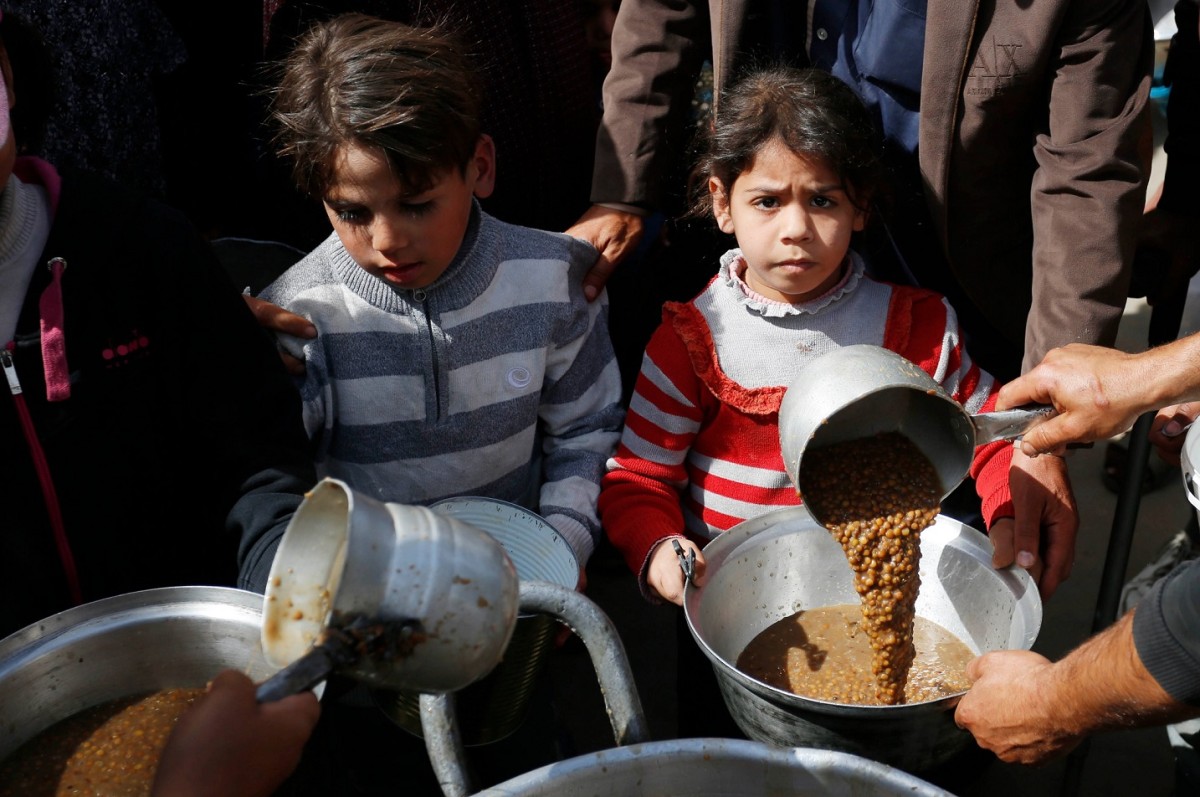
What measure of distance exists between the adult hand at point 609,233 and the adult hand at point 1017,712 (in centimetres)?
123

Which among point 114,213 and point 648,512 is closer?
point 114,213

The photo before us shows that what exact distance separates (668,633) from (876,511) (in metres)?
1.55

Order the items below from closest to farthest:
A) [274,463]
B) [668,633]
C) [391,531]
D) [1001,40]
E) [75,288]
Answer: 1. [391,531]
2. [75,288]
3. [274,463]
4. [1001,40]
5. [668,633]

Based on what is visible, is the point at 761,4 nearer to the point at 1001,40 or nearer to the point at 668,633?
the point at 1001,40

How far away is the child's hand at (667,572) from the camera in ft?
6.61

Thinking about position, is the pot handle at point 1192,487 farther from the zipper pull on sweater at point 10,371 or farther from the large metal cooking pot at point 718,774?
the zipper pull on sweater at point 10,371

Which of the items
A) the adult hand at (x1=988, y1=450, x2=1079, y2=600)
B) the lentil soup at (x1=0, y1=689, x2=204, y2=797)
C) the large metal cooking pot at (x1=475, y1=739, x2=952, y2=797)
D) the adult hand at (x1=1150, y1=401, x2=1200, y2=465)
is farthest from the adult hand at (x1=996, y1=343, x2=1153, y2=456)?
the lentil soup at (x1=0, y1=689, x2=204, y2=797)

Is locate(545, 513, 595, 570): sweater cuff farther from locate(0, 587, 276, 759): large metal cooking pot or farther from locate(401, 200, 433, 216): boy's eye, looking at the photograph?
locate(0, 587, 276, 759): large metal cooking pot

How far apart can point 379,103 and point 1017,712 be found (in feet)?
4.88

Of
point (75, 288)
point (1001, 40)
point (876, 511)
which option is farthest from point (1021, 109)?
point (75, 288)

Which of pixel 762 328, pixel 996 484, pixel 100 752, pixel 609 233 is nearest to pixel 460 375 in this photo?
pixel 609 233

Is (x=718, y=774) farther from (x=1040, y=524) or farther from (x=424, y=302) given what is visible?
(x=424, y=302)

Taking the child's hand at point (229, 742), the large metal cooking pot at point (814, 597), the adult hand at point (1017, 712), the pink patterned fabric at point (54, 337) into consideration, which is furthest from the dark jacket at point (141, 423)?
the adult hand at point (1017, 712)

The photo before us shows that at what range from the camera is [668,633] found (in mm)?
3266
